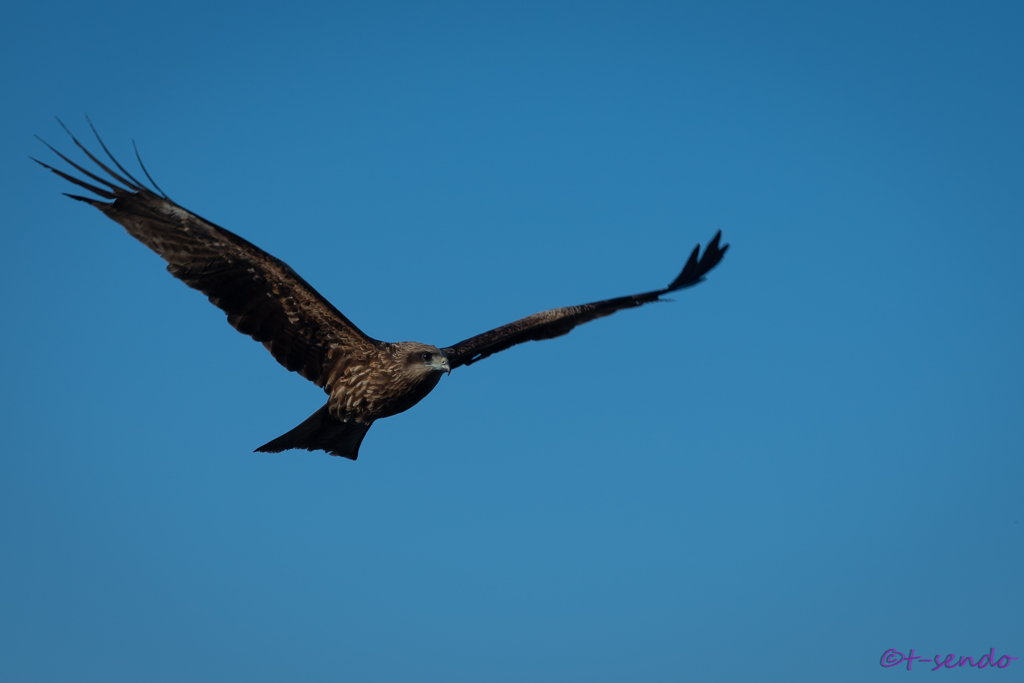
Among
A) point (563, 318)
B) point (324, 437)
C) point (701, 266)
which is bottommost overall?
point (324, 437)

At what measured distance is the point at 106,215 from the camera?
314 inches

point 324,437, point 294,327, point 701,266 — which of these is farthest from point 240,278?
point 701,266

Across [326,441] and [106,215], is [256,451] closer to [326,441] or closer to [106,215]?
[326,441]

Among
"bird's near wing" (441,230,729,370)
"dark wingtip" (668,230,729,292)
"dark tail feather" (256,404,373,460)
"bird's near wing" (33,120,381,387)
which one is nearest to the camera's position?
"bird's near wing" (33,120,381,387)

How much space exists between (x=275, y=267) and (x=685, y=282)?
512 cm

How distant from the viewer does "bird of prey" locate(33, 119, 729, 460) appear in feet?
26.4

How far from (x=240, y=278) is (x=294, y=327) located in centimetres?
79

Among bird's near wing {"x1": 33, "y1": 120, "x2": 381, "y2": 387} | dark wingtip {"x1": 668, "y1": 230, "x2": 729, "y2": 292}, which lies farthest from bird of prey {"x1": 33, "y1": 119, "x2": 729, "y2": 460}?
dark wingtip {"x1": 668, "y1": 230, "x2": 729, "y2": 292}

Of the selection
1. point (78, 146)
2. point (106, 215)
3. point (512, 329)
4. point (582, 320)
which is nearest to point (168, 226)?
point (106, 215)

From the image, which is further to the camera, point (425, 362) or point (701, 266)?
point (701, 266)

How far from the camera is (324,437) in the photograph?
9.16 meters

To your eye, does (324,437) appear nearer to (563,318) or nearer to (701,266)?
(563,318)

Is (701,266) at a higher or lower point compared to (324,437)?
higher

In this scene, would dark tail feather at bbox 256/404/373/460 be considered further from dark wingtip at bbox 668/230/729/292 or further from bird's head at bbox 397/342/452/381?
dark wingtip at bbox 668/230/729/292
